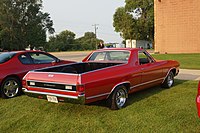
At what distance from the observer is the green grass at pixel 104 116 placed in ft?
14.1

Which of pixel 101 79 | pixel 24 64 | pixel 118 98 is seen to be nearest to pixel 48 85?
pixel 101 79

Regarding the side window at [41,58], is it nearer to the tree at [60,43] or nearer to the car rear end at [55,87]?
the car rear end at [55,87]

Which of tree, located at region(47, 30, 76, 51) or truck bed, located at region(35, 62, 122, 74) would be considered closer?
truck bed, located at region(35, 62, 122, 74)

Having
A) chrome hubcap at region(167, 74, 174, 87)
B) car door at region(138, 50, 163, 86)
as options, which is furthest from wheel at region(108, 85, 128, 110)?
chrome hubcap at region(167, 74, 174, 87)

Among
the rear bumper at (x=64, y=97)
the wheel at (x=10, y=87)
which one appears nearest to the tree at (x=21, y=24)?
the wheel at (x=10, y=87)

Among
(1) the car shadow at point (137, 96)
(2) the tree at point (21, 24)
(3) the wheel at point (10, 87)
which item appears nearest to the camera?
(1) the car shadow at point (137, 96)

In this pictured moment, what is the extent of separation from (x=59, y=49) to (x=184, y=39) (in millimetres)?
47786

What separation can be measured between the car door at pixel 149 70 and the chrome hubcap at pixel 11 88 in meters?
3.63

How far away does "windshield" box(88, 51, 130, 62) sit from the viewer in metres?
6.22

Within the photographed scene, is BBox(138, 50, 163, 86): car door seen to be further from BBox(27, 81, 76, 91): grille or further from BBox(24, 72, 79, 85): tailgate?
BBox(27, 81, 76, 91): grille

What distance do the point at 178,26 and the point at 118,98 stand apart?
72.7 feet

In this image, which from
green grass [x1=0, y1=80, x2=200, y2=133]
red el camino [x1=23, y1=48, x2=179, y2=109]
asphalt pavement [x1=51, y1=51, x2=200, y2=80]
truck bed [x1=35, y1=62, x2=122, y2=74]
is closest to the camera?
green grass [x1=0, y1=80, x2=200, y2=133]

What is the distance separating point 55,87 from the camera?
189 inches

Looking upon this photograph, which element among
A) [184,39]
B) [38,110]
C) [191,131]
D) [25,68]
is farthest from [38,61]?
[184,39]
